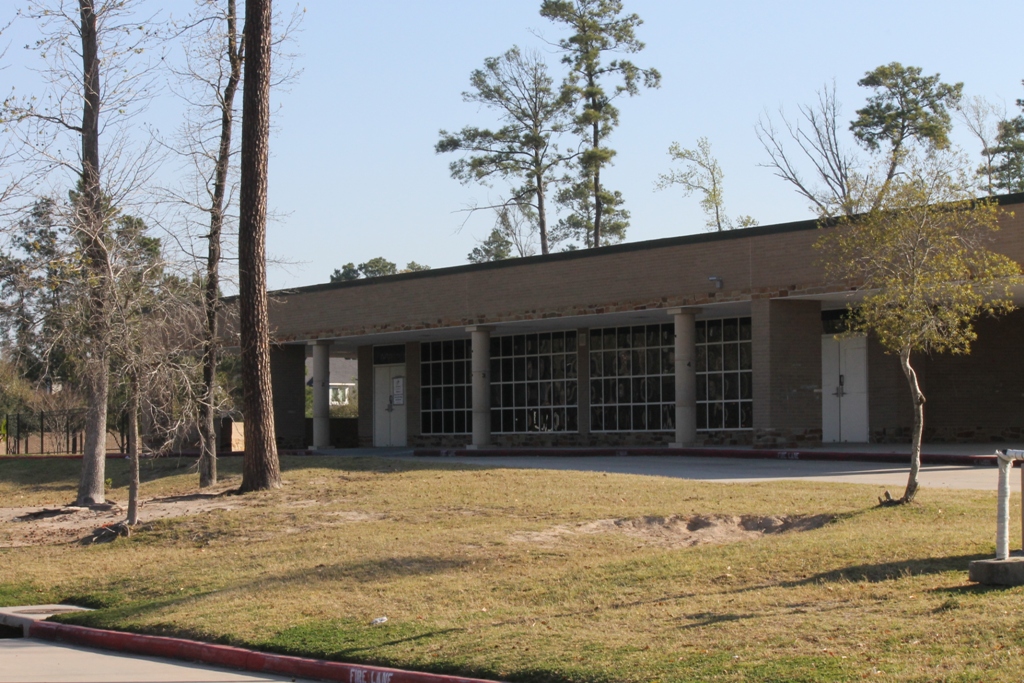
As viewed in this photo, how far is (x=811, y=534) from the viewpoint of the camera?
39.7 feet

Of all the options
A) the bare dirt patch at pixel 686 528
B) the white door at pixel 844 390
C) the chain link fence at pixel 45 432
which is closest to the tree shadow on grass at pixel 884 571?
the bare dirt patch at pixel 686 528

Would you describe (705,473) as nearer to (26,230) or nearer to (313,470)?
(313,470)

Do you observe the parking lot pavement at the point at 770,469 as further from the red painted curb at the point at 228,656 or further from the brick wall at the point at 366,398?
the brick wall at the point at 366,398

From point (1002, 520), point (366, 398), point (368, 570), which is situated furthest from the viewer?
point (366, 398)

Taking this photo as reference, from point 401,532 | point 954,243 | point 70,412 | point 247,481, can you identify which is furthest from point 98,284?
point 70,412

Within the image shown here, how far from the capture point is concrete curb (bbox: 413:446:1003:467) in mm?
20391

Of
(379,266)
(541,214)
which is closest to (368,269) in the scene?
(379,266)

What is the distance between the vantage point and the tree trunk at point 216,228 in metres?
20.8

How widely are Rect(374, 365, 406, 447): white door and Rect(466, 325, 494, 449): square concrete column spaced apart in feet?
17.0

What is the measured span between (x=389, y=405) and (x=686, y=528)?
73.6ft

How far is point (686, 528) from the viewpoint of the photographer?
1362cm

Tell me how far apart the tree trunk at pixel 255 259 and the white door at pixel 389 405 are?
51.8 feet

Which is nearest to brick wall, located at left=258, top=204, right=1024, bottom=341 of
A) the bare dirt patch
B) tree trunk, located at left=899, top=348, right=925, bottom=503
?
tree trunk, located at left=899, top=348, right=925, bottom=503

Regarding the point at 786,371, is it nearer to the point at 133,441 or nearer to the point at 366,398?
the point at 133,441
